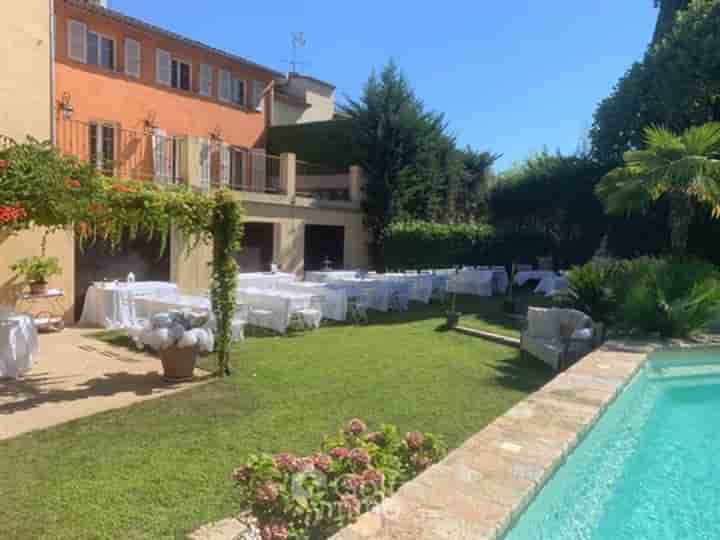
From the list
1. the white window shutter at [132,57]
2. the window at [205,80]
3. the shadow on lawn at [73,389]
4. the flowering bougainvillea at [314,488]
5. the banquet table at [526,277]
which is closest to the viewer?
the flowering bougainvillea at [314,488]

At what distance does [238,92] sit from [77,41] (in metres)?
6.16

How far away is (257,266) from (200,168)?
531 centimetres

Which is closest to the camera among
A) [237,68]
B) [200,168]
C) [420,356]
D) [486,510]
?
[486,510]

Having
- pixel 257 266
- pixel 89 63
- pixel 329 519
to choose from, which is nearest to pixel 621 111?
pixel 257 266

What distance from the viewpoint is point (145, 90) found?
1780 centimetres

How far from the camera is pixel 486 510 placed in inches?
119

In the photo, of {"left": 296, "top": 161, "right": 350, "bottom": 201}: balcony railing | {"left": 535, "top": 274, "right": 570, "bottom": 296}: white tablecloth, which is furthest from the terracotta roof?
{"left": 535, "top": 274, "right": 570, "bottom": 296}: white tablecloth

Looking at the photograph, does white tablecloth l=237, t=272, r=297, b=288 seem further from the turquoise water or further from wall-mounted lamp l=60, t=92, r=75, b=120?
the turquoise water

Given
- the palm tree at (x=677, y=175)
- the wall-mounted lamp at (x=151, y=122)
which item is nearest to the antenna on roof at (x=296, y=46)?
the wall-mounted lamp at (x=151, y=122)

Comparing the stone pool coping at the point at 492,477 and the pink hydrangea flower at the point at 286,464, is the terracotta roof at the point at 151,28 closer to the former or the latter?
the stone pool coping at the point at 492,477

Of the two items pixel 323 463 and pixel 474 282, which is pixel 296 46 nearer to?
pixel 474 282

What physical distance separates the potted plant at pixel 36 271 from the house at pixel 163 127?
22 cm

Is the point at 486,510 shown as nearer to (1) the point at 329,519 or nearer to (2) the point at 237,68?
(1) the point at 329,519

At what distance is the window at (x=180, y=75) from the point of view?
1869 centimetres
